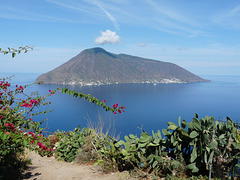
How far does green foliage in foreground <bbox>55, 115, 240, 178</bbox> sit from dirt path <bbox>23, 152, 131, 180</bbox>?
1.13 feet

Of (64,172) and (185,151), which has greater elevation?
(185,151)

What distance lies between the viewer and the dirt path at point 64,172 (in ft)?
16.5

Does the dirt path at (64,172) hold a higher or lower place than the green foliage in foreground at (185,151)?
lower

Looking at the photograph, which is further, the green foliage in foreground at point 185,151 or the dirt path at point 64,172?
the dirt path at point 64,172

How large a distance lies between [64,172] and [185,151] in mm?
3477

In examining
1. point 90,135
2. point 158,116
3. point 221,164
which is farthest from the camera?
point 158,116

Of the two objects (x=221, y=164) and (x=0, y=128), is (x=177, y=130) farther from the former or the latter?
(x=0, y=128)

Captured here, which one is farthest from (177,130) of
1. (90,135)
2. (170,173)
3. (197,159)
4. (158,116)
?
(158,116)

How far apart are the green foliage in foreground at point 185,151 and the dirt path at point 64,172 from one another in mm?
343

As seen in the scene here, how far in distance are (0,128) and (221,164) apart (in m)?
4.39

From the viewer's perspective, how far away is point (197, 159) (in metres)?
4.32

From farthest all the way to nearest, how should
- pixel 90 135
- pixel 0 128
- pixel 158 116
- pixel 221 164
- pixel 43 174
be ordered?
1. pixel 158 116
2. pixel 90 135
3. pixel 43 174
4. pixel 221 164
5. pixel 0 128

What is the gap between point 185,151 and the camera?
186 inches

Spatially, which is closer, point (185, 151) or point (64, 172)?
point (185, 151)
